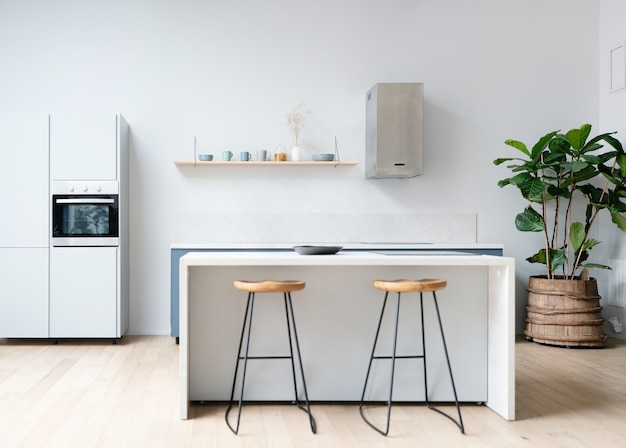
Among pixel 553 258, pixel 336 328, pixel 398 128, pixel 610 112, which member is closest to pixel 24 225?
pixel 336 328

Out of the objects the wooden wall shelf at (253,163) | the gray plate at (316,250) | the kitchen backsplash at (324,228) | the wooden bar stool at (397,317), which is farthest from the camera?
the kitchen backsplash at (324,228)

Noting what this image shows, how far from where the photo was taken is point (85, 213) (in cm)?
498

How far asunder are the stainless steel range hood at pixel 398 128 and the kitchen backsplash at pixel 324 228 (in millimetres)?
632

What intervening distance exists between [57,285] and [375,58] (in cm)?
356

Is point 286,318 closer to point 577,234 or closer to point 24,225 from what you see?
point 24,225

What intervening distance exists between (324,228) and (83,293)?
2.23 m

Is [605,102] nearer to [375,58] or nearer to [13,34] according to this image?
[375,58]

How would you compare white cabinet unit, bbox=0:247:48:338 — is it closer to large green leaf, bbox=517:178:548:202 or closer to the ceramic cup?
the ceramic cup

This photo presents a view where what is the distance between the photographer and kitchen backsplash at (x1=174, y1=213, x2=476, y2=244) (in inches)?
216

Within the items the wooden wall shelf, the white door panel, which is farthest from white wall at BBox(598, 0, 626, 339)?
the white door panel

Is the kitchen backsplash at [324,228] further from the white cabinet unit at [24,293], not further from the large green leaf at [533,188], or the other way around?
the white cabinet unit at [24,293]

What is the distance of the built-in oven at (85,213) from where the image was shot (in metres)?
4.93

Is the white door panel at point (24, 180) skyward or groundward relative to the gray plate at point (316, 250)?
skyward

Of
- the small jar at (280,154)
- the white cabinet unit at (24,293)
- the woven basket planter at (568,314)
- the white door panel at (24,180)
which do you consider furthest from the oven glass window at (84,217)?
the woven basket planter at (568,314)
